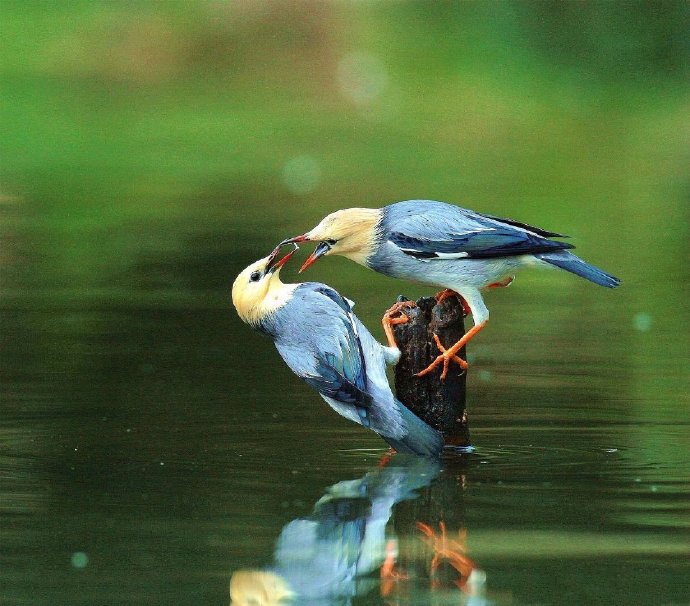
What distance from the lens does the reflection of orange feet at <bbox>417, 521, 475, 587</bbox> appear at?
8.04m

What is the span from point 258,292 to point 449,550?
2.38 metres

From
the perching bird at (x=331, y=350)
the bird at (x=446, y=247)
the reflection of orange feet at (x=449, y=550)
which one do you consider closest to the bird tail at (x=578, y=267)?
the bird at (x=446, y=247)

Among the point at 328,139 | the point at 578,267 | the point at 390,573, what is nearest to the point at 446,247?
the point at 578,267

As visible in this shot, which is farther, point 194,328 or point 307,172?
point 307,172

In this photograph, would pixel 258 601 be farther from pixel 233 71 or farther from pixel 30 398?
pixel 233 71

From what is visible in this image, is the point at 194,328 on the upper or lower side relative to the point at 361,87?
lower

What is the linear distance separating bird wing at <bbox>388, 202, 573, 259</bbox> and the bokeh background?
43.5 inches

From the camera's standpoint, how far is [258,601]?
7.60 m

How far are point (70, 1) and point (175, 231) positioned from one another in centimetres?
1677

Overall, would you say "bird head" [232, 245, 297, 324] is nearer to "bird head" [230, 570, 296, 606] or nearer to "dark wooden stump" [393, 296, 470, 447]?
"dark wooden stump" [393, 296, 470, 447]

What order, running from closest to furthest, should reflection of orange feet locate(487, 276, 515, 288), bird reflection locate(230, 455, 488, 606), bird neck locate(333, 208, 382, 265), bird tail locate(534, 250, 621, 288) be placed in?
bird reflection locate(230, 455, 488, 606) → bird tail locate(534, 250, 621, 288) → bird neck locate(333, 208, 382, 265) → reflection of orange feet locate(487, 276, 515, 288)

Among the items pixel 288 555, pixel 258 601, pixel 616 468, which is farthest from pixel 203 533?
pixel 616 468

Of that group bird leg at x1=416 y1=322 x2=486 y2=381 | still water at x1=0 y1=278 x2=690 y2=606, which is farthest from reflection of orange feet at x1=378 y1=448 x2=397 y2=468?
bird leg at x1=416 y1=322 x2=486 y2=381

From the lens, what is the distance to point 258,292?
33.7 ft
